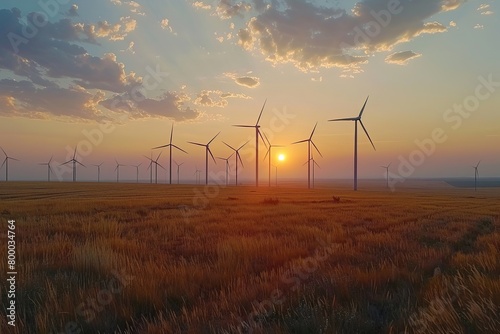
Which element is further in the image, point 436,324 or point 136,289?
point 136,289

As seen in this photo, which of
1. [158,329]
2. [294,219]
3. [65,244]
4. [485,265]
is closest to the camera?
[158,329]

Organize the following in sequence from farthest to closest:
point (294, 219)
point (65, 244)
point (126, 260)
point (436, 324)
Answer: point (294, 219)
point (65, 244)
point (126, 260)
point (436, 324)

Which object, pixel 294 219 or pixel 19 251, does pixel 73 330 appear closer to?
pixel 19 251

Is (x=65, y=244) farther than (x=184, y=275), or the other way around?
(x=65, y=244)

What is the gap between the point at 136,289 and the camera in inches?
232

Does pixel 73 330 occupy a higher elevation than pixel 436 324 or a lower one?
lower

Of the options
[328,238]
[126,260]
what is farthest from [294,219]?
[126,260]

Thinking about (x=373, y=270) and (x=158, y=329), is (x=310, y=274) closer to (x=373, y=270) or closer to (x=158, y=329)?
(x=373, y=270)

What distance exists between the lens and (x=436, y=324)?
4.00m

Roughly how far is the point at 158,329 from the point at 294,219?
14908 millimetres

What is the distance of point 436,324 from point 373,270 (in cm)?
287

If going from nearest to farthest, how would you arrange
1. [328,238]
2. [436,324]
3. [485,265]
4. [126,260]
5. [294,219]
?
[436,324]
[485,265]
[126,260]
[328,238]
[294,219]

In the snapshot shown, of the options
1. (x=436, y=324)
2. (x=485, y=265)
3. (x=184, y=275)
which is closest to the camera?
(x=436, y=324)

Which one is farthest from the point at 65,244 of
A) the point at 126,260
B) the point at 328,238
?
the point at 328,238
